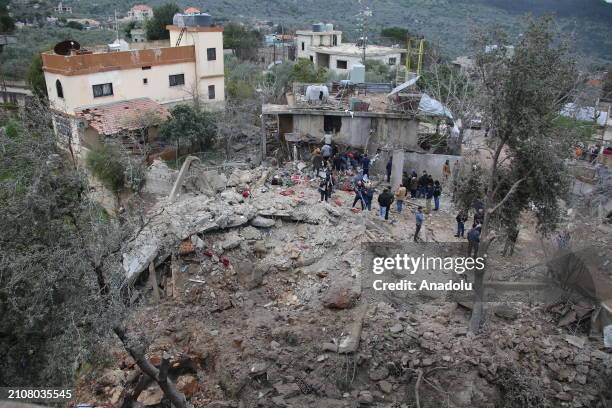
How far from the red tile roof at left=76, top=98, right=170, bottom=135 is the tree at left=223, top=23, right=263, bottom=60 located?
3058 centimetres

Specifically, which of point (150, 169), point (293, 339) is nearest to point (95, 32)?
point (150, 169)

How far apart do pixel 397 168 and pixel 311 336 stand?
10.0m

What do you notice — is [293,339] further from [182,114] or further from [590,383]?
[182,114]

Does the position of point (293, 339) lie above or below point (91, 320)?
below

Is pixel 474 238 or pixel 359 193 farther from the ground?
pixel 474 238

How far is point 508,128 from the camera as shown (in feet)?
28.8

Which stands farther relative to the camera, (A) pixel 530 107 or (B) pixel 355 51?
(B) pixel 355 51

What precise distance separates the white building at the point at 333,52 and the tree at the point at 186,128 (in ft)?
68.3

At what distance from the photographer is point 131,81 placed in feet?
88.2

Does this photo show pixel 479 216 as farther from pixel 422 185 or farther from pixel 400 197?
pixel 422 185

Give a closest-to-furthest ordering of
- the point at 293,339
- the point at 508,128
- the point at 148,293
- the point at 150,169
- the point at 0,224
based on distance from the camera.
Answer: the point at 0,224
the point at 508,128
the point at 293,339
the point at 148,293
the point at 150,169

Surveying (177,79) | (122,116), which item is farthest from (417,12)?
(122,116)

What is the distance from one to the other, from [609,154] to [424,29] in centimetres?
6037

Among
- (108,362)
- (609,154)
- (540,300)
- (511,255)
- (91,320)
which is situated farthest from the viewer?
(609,154)
